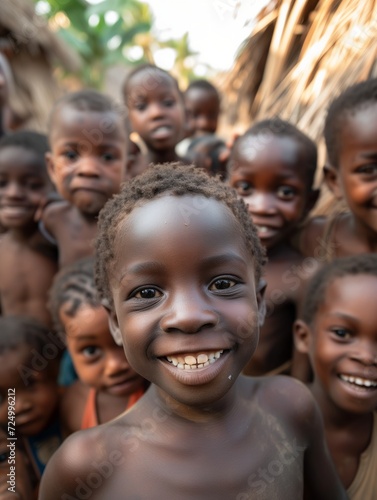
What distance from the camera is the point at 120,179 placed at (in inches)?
87.0

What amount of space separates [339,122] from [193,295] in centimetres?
120

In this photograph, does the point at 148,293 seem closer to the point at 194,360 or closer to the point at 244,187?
the point at 194,360

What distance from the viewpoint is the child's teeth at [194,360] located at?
3.07 feet

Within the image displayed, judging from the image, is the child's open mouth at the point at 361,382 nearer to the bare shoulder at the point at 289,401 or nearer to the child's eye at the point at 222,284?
the bare shoulder at the point at 289,401

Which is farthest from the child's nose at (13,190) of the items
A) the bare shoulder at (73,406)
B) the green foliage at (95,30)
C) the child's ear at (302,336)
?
the green foliage at (95,30)

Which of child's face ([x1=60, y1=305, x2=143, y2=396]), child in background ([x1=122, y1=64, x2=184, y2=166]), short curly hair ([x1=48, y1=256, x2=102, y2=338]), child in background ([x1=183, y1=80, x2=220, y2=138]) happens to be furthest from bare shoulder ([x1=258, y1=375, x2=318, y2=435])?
child in background ([x1=183, y1=80, x2=220, y2=138])

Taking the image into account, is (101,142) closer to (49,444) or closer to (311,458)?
(49,444)

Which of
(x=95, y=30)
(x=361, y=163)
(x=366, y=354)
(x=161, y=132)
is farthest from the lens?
(x=95, y=30)

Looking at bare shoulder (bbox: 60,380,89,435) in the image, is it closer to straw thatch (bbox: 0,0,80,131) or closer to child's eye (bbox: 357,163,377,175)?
child's eye (bbox: 357,163,377,175)

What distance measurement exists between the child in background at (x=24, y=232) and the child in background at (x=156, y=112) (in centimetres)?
71

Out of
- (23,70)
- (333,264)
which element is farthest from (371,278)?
(23,70)

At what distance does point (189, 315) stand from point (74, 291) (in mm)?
945

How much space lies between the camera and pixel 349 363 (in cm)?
143

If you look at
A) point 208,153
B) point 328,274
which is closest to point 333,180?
point 328,274
